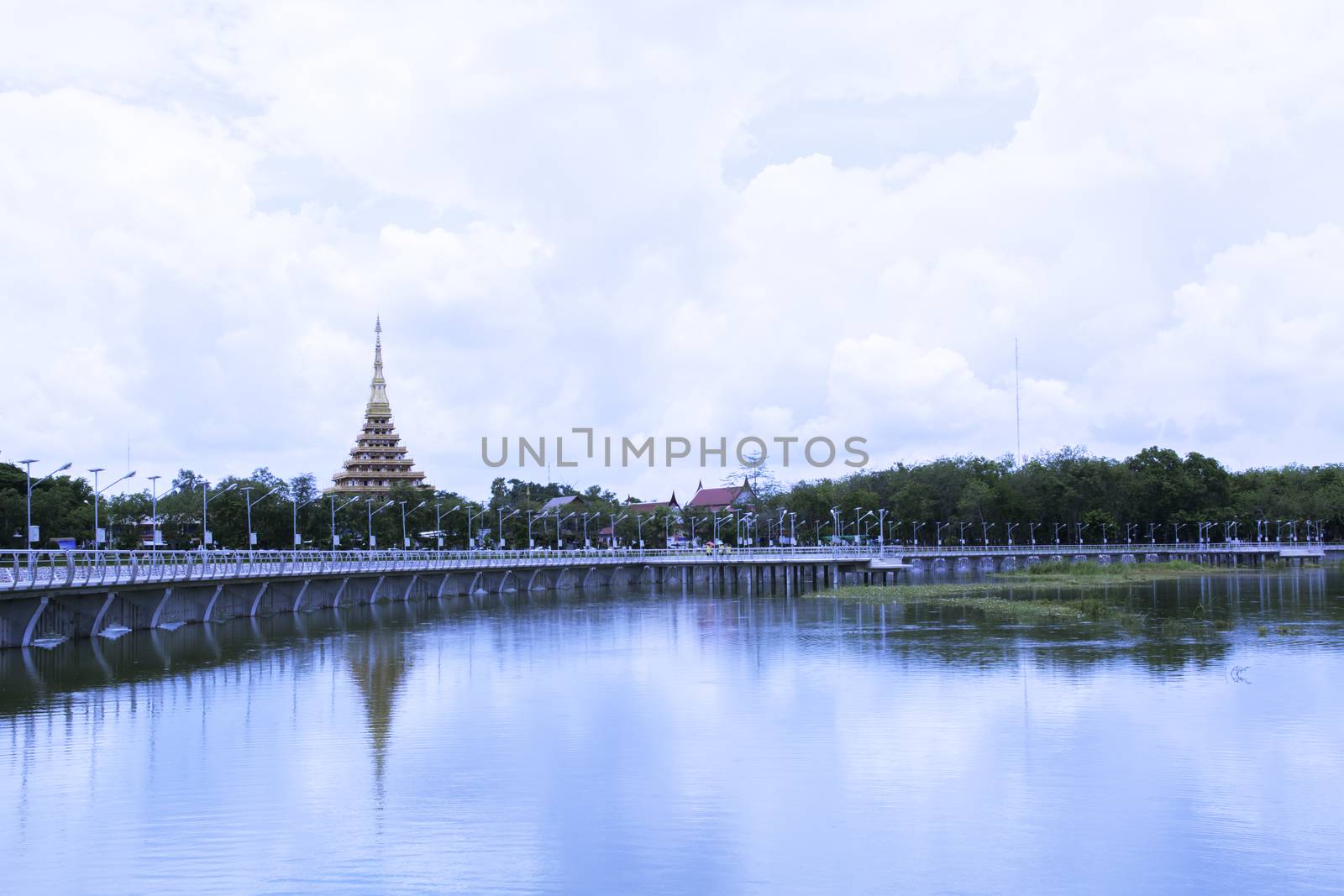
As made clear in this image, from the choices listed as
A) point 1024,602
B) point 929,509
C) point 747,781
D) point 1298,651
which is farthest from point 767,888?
point 929,509

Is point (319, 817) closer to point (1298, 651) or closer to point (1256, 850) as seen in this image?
point (1256, 850)

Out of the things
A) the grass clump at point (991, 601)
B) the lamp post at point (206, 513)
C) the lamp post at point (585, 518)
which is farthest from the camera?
the lamp post at point (585, 518)

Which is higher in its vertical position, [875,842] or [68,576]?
[68,576]

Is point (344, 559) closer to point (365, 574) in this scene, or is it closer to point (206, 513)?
point (365, 574)

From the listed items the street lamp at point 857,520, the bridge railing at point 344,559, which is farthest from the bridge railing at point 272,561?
the street lamp at point 857,520

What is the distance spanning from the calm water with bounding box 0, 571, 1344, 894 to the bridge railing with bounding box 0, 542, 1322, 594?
10.00 ft

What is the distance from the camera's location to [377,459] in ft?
465

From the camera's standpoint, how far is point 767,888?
706 inches

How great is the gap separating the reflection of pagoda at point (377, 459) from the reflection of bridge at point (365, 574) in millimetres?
36687

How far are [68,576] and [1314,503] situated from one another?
154m

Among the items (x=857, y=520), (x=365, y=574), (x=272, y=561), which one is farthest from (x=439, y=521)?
(x=857, y=520)

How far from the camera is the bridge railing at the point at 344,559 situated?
147 feet

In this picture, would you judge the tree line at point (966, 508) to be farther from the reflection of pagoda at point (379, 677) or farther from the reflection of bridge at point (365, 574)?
the reflection of pagoda at point (379, 677)

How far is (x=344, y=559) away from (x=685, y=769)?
185 ft
